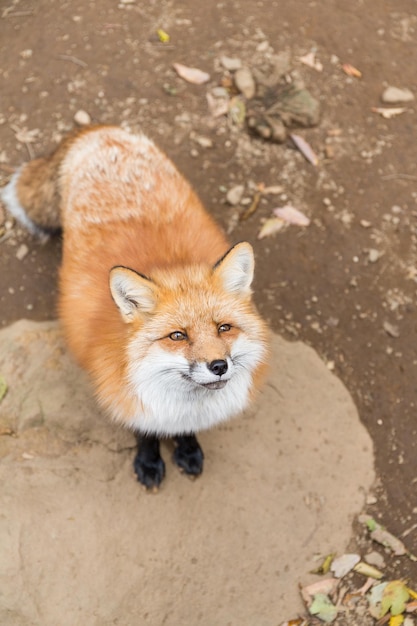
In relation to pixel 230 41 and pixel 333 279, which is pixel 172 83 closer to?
pixel 230 41

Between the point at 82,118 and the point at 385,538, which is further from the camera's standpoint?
the point at 82,118

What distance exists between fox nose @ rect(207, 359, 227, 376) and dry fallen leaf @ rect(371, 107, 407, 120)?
3.54 metres

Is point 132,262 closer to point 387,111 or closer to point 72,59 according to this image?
point 72,59

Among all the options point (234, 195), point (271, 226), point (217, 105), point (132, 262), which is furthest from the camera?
point (217, 105)

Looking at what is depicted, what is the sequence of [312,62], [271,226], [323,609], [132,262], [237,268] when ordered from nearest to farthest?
[237,268] < [132,262] < [323,609] < [271,226] < [312,62]

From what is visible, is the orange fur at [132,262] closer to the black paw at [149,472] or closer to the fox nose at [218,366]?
the fox nose at [218,366]

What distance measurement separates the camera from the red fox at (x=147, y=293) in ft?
8.06

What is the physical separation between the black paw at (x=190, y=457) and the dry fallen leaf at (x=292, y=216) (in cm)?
193

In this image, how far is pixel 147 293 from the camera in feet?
8.04

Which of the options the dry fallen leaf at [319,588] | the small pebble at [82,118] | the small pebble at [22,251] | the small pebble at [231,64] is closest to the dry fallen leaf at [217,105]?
the small pebble at [231,64]

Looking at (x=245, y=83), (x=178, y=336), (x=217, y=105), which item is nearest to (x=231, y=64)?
(x=245, y=83)

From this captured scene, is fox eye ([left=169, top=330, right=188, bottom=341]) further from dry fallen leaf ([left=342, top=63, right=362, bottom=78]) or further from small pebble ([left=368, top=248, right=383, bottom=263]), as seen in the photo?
dry fallen leaf ([left=342, top=63, right=362, bottom=78])

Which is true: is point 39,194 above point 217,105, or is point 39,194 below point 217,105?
below

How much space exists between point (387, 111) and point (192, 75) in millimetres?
1720
